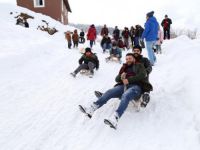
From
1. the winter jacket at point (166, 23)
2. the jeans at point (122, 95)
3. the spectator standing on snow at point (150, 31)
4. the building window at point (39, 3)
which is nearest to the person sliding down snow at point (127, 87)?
the jeans at point (122, 95)

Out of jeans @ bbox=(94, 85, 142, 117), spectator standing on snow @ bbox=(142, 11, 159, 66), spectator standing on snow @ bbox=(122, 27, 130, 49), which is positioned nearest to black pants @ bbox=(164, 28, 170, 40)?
spectator standing on snow @ bbox=(122, 27, 130, 49)

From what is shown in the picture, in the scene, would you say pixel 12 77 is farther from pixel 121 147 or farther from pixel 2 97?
pixel 121 147

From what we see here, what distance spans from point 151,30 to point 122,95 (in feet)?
22.4

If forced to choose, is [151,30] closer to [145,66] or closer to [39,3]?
[145,66]

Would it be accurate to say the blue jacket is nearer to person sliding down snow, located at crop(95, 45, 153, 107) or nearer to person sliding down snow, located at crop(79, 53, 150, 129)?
person sliding down snow, located at crop(95, 45, 153, 107)

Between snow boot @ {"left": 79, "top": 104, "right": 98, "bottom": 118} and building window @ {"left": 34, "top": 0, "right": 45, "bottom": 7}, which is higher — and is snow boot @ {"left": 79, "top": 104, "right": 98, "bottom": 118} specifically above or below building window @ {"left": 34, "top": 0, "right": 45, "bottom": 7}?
below

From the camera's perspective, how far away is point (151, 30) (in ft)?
41.4

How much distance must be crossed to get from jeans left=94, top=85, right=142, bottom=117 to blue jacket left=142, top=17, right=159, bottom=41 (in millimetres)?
6159

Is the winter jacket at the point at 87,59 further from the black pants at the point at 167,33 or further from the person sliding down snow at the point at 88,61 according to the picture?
the black pants at the point at 167,33

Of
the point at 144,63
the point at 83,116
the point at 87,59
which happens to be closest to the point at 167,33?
the point at 87,59

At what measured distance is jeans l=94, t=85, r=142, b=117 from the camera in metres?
6.11

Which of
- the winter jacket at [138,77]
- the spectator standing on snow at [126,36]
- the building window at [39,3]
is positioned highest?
the building window at [39,3]

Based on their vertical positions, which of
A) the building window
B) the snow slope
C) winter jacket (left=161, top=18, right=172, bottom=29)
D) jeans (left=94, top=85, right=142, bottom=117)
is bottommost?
the snow slope

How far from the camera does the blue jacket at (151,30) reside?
494 inches
